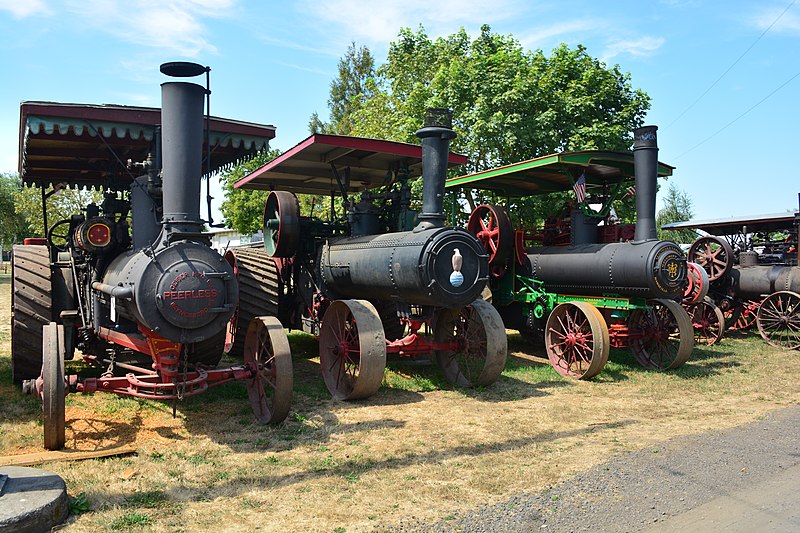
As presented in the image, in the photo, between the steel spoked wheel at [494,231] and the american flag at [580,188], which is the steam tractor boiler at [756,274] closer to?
the american flag at [580,188]

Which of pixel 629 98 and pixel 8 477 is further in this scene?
pixel 629 98

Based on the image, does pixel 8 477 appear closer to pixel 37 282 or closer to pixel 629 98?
pixel 37 282

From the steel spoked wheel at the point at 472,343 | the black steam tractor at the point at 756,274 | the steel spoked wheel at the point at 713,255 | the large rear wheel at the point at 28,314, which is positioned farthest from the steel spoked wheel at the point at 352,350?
the steel spoked wheel at the point at 713,255

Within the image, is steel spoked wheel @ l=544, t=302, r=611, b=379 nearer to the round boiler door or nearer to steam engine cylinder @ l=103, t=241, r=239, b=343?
steam engine cylinder @ l=103, t=241, r=239, b=343

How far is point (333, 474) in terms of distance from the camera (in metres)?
4.00

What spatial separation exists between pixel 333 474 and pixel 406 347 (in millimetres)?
2425

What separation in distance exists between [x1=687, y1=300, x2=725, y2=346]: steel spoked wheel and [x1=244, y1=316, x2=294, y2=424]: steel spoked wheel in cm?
745

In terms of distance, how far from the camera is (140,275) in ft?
14.4

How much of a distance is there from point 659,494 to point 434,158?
135 inches

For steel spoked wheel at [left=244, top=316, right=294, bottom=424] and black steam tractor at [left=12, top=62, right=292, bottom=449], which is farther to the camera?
steel spoked wheel at [left=244, top=316, right=294, bottom=424]

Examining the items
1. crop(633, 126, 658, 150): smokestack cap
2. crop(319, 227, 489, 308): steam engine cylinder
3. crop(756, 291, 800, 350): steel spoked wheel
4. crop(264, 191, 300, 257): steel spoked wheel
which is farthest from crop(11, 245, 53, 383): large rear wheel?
crop(756, 291, 800, 350): steel spoked wheel

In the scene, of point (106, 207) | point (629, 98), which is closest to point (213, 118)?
point (106, 207)

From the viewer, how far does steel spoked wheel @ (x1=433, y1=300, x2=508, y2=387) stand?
6.21 meters

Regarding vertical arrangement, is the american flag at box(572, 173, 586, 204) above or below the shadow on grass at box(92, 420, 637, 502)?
above
